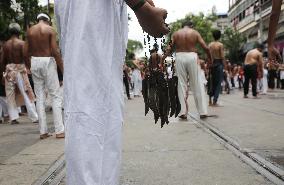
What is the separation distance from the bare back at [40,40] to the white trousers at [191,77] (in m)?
3.25

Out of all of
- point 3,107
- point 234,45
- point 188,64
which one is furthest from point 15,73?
point 234,45

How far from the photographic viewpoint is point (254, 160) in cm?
504

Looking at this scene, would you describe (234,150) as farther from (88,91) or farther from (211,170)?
(88,91)

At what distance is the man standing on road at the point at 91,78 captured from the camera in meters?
2.23

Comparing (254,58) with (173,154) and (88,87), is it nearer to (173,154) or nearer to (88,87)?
(173,154)

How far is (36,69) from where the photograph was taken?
7578 millimetres

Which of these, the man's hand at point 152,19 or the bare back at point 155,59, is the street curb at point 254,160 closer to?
the bare back at point 155,59

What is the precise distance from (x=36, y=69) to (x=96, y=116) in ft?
18.1

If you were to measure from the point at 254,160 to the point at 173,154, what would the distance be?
92 centimetres

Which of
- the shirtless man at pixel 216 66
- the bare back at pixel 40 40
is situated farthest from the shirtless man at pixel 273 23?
the shirtless man at pixel 216 66

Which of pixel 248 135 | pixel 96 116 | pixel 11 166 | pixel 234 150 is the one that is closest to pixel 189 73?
pixel 248 135

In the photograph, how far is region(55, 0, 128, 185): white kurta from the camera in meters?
2.24

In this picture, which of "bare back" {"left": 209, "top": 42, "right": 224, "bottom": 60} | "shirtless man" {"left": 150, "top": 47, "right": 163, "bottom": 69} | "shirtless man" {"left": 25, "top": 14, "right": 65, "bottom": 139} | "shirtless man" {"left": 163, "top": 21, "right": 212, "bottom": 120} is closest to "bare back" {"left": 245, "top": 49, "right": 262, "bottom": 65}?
"bare back" {"left": 209, "top": 42, "right": 224, "bottom": 60}

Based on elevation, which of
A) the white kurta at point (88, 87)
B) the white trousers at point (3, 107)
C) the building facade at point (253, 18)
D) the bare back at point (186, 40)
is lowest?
the white trousers at point (3, 107)
